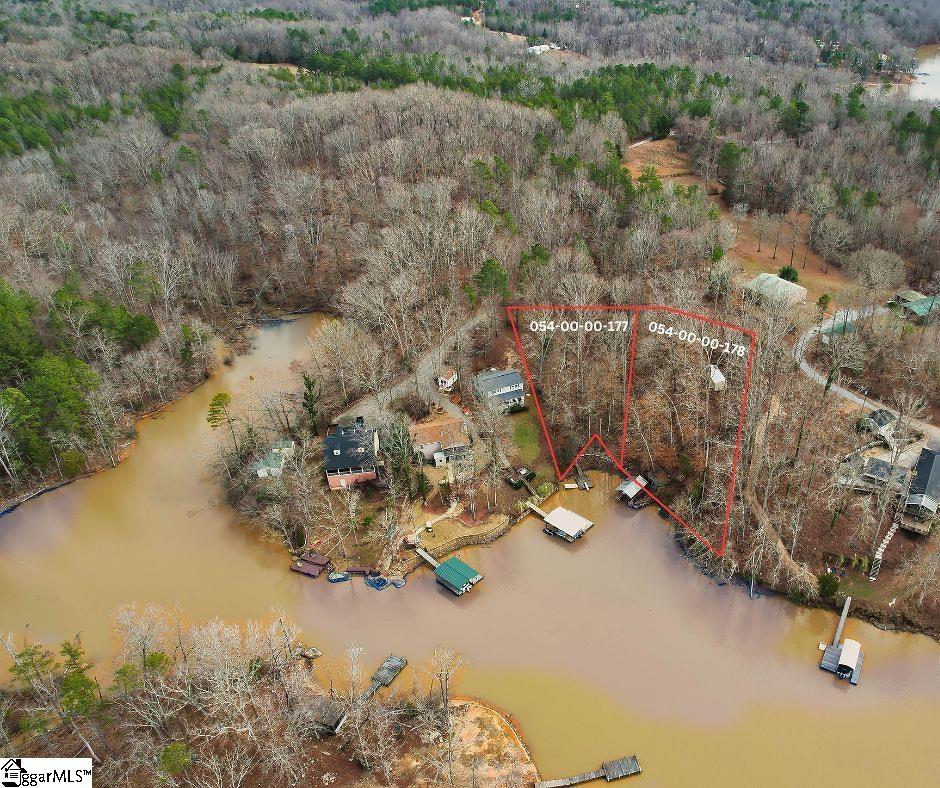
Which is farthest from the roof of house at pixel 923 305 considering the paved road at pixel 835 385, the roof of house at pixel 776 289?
the roof of house at pixel 776 289

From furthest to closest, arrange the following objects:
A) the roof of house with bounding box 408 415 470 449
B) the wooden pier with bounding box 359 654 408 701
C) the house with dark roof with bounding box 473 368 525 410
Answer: the house with dark roof with bounding box 473 368 525 410 < the roof of house with bounding box 408 415 470 449 < the wooden pier with bounding box 359 654 408 701

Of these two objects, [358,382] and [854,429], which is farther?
[358,382]

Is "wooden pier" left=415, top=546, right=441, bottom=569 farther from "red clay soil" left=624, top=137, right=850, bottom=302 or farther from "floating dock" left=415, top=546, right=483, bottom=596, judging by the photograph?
"red clay soil" left=624, top=137, right=850, bottom=302

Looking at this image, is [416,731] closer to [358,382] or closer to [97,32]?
[358,382]

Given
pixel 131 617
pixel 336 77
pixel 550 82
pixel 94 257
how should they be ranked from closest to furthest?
pixel 131 617 → pixel 94 257 → pixel 550 82 → pixel 336 77

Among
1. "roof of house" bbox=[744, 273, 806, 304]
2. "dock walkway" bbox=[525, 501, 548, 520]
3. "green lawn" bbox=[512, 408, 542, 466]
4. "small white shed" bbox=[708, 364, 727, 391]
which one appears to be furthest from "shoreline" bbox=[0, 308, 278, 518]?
"roof of house" bbox=[744, 273, 806, 304]

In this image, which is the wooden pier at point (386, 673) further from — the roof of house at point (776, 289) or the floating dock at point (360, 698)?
the roof of house at point (776, 289)

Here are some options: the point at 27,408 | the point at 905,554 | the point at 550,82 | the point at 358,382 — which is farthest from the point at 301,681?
the point at 550,82

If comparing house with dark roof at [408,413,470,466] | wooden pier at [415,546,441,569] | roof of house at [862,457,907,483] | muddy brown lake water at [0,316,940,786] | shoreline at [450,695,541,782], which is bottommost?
muddy brown lake water at [0,316,940,786]
